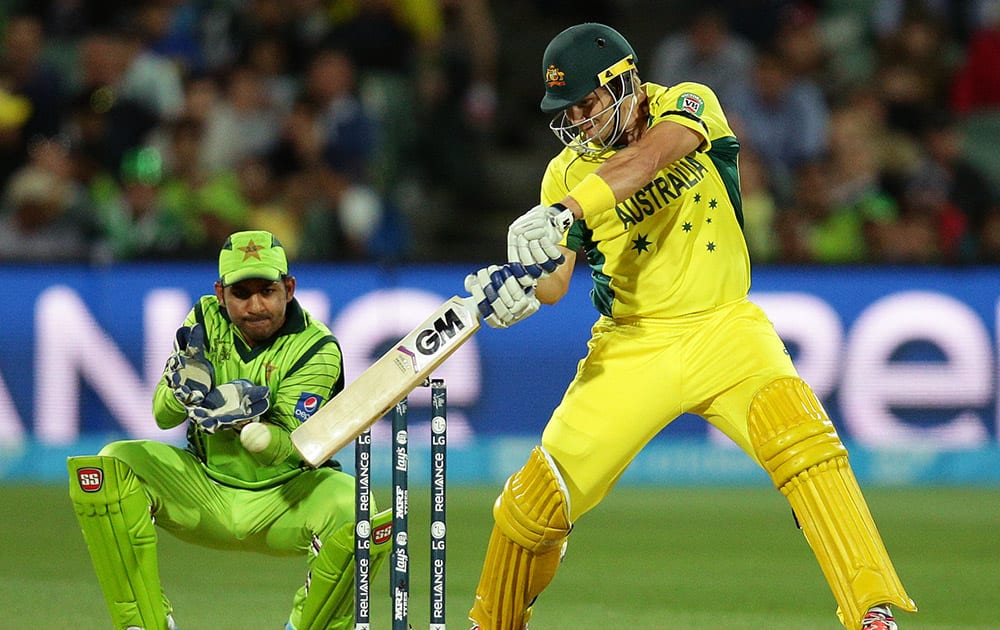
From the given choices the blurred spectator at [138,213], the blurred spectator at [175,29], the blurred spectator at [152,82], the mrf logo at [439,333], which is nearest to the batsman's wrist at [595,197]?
the mrf logo at [439,333]

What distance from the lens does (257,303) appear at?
5398 mm

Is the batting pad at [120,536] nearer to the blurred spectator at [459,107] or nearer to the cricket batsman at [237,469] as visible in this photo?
the cricket batsman at [237,469]

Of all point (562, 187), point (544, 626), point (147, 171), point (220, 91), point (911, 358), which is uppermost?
point (220, 91)

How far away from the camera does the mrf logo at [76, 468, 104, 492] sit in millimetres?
5008

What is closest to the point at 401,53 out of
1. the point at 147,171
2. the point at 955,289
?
the point at 147,171

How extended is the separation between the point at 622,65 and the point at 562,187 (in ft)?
1.75

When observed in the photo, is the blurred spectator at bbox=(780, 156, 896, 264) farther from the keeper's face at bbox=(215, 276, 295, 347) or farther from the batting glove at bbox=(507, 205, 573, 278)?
the batting glove at bbox=(507, 205, 573, 278)

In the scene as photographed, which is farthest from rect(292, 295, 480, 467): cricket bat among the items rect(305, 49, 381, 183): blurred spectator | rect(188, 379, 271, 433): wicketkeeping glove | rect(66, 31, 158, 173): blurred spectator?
rect(66, 31, 158, 173): blurred spectator

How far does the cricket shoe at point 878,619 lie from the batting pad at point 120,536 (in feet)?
7.45

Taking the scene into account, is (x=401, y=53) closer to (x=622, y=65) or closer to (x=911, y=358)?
(x=911, y=358)

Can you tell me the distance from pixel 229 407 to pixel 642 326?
141 centimetres

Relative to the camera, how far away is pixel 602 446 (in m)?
5.04

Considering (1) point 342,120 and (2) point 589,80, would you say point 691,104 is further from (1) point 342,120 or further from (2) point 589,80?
(1) point 342,120

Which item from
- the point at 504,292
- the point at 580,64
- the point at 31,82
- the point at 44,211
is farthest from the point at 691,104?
the point at 31,82
